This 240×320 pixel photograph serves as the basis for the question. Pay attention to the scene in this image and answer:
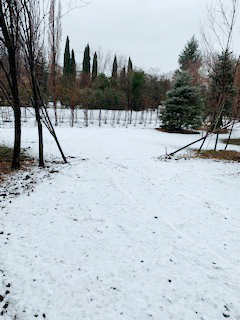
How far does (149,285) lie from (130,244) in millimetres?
762

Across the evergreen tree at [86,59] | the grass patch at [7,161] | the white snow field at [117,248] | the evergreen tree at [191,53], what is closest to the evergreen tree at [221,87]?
the white snow field at [117,248]

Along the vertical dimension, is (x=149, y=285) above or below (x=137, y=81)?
below

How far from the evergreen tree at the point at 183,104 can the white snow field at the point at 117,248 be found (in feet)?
39.8

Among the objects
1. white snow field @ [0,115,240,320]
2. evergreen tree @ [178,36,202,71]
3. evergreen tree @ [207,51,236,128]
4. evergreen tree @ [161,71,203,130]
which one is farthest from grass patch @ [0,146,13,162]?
evergreen tree @ [178,36,202,71]

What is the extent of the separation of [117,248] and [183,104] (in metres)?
15.9

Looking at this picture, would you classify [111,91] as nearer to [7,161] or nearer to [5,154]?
[5,154]

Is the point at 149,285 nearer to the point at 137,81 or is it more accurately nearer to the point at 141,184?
the point at 141,184

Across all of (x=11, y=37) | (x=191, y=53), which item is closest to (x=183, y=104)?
(x=11, y=37)

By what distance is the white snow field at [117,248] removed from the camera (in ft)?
7.27

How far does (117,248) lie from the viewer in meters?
3.06

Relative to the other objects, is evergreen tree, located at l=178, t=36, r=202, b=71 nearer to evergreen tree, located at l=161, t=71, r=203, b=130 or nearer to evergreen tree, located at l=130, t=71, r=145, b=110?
evergreen tree, located at l=130, t=71, r=145, b=110

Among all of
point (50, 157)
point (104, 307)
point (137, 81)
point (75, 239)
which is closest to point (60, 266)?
point (75, 239)

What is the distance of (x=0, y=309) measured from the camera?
211cm

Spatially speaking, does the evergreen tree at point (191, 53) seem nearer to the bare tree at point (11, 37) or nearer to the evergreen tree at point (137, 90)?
the evergreen tree at point (137, 90)
